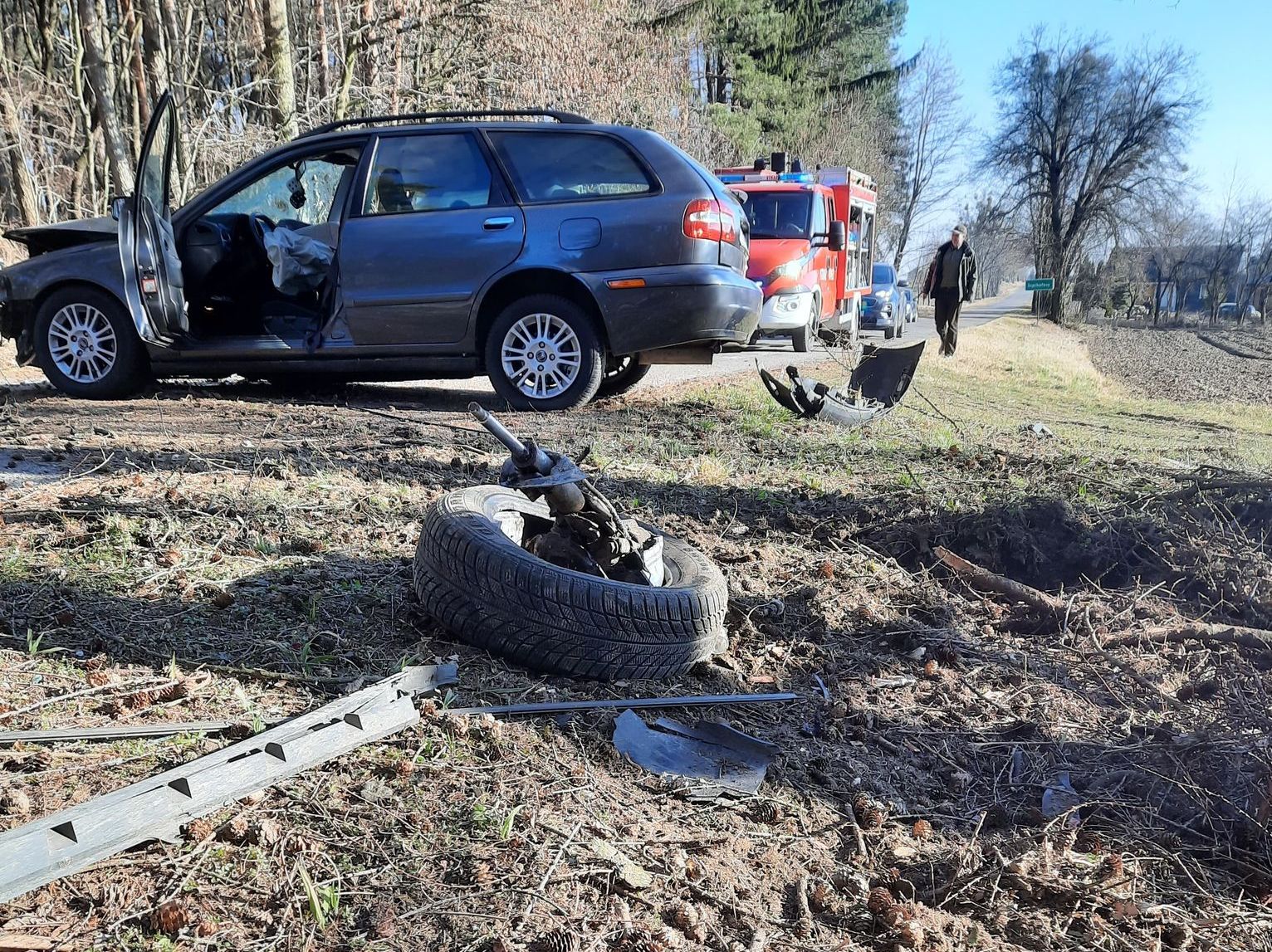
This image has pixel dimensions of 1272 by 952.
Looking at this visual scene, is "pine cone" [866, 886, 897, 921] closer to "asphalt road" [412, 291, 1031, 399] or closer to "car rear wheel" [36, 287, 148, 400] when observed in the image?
"asphalt road" [412, 291, 1031, 399]

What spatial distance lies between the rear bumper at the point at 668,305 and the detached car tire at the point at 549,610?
3501 mm

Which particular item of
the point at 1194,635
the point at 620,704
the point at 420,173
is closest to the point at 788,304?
the point at 420,173

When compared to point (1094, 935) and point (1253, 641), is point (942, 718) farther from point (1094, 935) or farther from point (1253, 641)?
point (1253, 641)

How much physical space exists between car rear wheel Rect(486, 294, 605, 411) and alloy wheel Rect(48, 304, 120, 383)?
8.75 feet

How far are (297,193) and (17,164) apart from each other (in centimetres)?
963

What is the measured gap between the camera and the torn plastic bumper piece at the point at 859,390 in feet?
24.4

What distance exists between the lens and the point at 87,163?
572 inches

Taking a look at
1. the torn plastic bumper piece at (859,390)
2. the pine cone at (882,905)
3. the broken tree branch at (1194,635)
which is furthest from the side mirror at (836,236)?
the pine cone at (882,905)

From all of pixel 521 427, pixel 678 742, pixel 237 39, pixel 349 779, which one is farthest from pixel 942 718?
pixel 237 39

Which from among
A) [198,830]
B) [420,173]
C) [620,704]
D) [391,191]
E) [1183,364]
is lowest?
[1183,364]

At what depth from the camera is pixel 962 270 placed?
15133 mm

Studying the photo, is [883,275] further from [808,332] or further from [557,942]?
[557,942]

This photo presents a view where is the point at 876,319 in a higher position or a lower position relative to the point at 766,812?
higher

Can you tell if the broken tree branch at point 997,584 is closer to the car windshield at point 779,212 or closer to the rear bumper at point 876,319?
the car windshield at point 779,212
